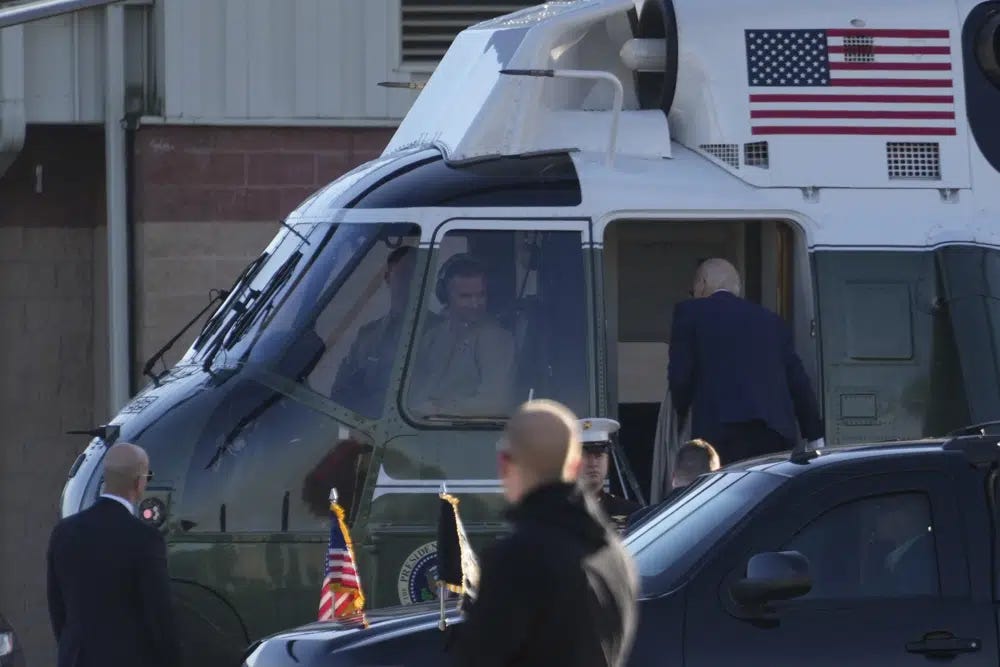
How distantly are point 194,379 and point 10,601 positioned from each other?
6.85 meters

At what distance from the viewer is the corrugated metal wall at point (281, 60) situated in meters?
14.2

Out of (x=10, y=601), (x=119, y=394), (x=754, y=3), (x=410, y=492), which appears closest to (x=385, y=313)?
(x=410, y=492)

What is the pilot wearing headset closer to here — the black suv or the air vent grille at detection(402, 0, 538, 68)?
the black suv

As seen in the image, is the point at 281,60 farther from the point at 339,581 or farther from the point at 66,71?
the point at 339,581

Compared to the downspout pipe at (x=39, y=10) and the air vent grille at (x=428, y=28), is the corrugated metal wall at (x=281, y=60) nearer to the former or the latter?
the air vent grille at (x=428, y=28)

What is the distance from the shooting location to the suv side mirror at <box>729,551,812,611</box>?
5.99 m

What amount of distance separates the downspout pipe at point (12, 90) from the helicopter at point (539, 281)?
16.4 ft

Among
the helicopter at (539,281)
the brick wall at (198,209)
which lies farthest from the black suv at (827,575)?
the brick wall at (198,209)

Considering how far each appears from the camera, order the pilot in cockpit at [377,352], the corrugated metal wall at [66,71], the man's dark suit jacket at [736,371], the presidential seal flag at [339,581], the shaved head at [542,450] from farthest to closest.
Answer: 1. the corrugated metal wall at [66,71]
2. the man's dark suit jacket at [736,371]
3. the pilot in cockpit at [377,352]
4. the presidential seal flag at [339,581]
5. the shaved head at [542,450]

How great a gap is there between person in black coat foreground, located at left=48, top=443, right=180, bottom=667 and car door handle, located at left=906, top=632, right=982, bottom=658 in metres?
2.86

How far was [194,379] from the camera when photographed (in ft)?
29.5

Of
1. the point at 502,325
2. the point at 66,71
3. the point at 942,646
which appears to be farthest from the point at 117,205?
the point at 942,646

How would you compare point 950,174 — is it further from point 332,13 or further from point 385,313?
point 332,13

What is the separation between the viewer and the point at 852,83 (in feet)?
30.3
